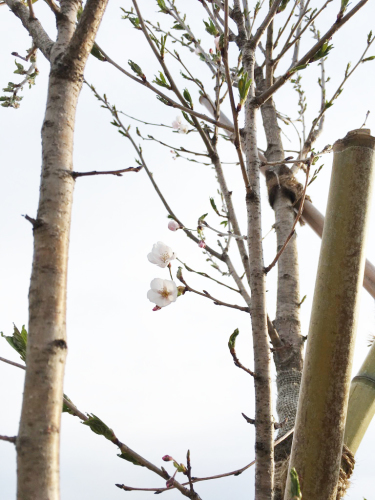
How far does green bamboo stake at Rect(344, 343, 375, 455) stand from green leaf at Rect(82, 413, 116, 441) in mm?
648

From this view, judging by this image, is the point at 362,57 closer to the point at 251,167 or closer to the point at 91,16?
the point at 251,167

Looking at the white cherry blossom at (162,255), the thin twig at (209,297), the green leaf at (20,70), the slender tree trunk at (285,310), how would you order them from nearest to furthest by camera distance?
1. the thin twig at (209,297)
2. the white cherry blossom at (162,255)
3. the slender tree trunk at (285,310)
4. the green leaf at (20,70)

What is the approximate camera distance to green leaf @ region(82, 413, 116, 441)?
3.16ft

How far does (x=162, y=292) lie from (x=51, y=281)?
2.41 feet

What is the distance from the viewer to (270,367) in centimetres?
104

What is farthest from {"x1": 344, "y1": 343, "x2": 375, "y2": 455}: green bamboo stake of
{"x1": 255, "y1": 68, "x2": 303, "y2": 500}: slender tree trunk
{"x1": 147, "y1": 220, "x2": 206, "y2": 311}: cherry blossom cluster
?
{"x1": 147, "y1": 220, "x2": 206, "y2": 311}: cherry blossom cluster

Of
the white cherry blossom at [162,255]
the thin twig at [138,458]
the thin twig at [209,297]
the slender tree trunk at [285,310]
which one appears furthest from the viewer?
the slender tree trunk at [285,310]

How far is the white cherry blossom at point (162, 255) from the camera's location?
4.75ft

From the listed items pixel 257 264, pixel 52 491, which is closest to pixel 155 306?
pixel 257 264

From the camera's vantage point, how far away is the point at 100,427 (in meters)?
0.96

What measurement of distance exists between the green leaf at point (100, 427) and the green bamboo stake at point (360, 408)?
0.65m

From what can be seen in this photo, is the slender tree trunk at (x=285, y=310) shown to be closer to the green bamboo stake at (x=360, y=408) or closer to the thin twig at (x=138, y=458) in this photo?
the green bamboo stake at (x=360, y=408)

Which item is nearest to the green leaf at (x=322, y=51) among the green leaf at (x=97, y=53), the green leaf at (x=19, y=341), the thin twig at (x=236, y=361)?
the green leaf at (x=97, y=53)

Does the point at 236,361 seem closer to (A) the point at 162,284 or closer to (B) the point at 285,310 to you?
(A) the point at 162,284
